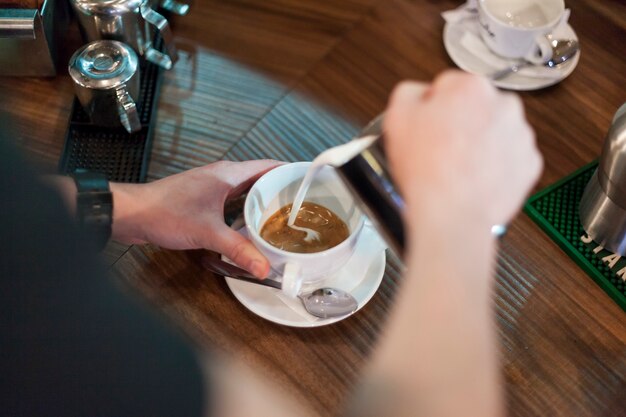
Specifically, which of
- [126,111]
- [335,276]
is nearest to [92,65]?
[126,111]

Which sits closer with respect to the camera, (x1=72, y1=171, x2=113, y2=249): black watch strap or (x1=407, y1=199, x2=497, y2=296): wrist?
(x1=407, y1=199, x2=497, y2=296): wrist

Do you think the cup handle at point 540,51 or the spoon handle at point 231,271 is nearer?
the spoon handle at point 231,271

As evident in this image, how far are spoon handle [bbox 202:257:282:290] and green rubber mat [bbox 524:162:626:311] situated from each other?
0.39m

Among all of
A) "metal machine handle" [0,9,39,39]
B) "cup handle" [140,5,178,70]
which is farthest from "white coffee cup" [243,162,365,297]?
"metal machine handle" [0,9,39,39]

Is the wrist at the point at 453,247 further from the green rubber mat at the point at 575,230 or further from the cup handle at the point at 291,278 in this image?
the green rubber mat at the point at 575,230

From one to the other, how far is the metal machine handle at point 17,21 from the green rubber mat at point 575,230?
0.80m

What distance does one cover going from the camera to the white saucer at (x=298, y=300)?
854 mm

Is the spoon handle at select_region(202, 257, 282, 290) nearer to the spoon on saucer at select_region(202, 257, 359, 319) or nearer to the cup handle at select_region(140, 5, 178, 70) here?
the spoon on saucer at select_region(202, 257, 359, 319)

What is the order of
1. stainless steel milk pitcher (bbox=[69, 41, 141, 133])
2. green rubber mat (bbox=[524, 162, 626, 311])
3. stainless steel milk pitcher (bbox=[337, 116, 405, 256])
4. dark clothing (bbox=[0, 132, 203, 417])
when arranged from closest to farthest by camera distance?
1. dark clothing (bbox=[0, 132, 203, 417])
2. stainless steel milk pitcher (bbox=[337, 116, 405, 256])
3. green rubber mat (bbox=[524, 162, 626, 311])
4. stainless steel milk pitcher (bbox=[69, 41, 141, 133])

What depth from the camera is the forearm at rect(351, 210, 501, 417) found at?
1.79 ft

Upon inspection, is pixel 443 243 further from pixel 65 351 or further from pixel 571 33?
pixel 571 33

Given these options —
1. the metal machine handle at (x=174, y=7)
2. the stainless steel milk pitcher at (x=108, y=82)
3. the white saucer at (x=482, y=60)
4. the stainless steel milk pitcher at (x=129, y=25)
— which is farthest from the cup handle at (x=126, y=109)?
the white saucer at (x=482, y=60)

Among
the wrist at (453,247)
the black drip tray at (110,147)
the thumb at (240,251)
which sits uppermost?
the wrist at (453,247)

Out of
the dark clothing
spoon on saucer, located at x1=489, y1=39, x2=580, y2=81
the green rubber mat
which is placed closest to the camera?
the dark clothing
